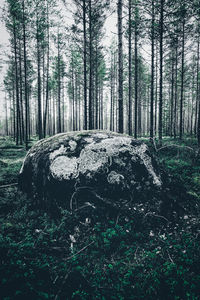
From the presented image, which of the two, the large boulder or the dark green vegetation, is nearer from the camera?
the dark green vegetation

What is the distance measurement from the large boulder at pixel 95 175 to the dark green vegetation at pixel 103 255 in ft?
1.25

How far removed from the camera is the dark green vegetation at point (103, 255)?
90.0 inches

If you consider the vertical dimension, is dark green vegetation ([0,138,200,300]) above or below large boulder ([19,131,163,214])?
below

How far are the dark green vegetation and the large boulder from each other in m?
0.38

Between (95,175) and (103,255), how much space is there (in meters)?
1.70

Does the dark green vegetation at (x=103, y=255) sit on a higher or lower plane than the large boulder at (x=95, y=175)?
lower

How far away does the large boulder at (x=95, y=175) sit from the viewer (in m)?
3.83

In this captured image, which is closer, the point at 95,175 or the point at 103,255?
the point at 103,255

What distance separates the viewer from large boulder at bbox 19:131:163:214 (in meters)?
3.83

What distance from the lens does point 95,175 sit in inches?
154

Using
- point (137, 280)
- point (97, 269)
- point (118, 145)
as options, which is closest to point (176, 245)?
point (137, 280)

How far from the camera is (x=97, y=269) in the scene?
8.84ft

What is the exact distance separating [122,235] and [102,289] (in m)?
1.01

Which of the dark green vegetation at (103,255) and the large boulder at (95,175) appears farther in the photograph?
the large boulder at (95,175)
